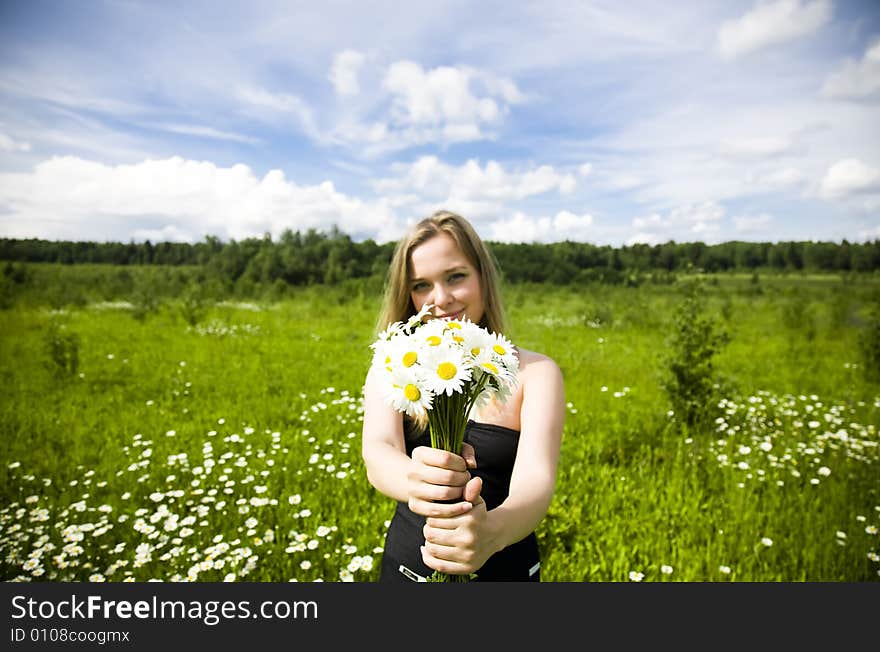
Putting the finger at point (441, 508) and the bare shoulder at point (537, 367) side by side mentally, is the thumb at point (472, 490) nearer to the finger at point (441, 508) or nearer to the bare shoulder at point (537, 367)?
the finger at point (441, 508)

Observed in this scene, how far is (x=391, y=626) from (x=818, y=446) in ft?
14.3

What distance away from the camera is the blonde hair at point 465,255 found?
69.5 inches

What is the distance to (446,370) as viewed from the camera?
0.94m

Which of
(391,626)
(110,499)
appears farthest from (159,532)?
(391,626)

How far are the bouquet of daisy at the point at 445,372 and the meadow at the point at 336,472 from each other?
0.86 m

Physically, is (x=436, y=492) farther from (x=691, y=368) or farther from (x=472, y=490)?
(x=691, y=368)

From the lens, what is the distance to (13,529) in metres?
3.09

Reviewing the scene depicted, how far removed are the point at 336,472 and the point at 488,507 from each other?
8.25 ft

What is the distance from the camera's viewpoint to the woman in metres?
1.36

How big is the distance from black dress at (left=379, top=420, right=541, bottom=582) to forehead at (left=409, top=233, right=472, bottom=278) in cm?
56

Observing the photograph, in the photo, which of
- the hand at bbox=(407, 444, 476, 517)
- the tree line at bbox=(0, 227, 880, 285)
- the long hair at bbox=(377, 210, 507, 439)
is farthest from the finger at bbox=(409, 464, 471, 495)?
the tree line at bbox=(0, 227, 880, 285)

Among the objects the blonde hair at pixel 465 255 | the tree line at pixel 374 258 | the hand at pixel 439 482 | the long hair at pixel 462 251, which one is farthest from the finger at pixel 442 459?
the tree line at pixel 374 258

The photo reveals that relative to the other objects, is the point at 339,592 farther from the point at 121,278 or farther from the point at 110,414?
the point at 121,278

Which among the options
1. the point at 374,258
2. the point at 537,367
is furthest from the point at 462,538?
the point at 374,258
